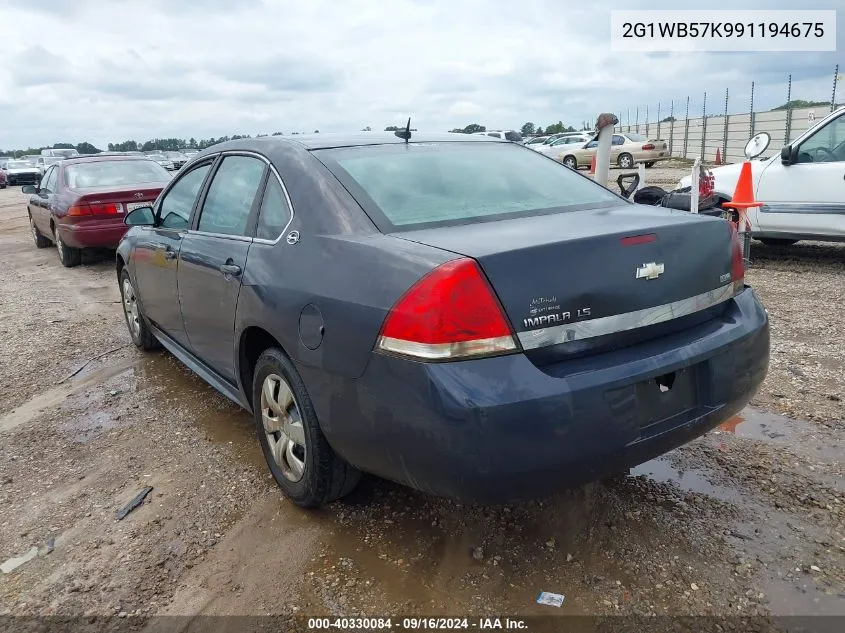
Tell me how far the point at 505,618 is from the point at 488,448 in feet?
2.14

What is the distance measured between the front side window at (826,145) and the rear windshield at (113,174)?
8.08 m

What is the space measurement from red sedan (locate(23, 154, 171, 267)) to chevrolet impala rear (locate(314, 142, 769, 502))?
721cm

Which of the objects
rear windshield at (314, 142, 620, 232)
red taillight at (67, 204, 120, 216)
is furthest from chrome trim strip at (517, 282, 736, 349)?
red taillight at (67, 204, 120, 216)

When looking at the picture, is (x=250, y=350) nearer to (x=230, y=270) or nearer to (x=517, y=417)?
(x=230, y=270)

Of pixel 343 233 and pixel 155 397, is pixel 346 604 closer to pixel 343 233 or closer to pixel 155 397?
→ pixel 343 233

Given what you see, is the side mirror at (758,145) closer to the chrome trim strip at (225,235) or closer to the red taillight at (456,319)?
the chrome trim strip at (225,235)

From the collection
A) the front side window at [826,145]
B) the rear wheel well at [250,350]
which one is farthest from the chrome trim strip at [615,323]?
the front side window at [826,145]

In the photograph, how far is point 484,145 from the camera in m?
3.62

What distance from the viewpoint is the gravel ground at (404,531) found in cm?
241

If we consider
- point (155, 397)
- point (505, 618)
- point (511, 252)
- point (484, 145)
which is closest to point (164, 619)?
point (505, 618)

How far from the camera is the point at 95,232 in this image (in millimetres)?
9172

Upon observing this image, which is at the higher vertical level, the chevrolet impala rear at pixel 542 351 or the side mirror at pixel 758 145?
the side mirror at pixel 758 145

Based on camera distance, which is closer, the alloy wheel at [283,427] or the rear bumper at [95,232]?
the alloy wheel at [283,427]

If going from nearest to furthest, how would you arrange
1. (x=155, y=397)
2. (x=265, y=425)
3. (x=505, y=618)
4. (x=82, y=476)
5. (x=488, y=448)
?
(x=488, y=448), (x=505, y=618), (x=265, y=425), (x=82, y=476), (x=155, y=397)
